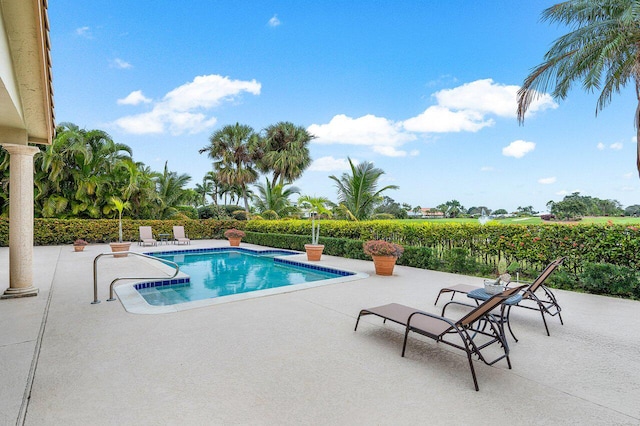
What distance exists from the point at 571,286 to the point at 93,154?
2260 centimetres

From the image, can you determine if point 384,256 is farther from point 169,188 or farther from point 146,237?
point 169,188

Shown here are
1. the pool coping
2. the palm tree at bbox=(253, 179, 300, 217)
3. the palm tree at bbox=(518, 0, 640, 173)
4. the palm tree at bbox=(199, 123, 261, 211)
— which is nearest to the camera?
the pool coping

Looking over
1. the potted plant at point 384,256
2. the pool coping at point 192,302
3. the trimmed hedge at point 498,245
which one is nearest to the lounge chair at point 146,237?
the trimmed hedge at point 498,245

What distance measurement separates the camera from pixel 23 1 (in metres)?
3.57

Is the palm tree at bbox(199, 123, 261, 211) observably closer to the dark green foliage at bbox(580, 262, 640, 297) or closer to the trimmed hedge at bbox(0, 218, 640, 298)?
the trimmed hedge at bbox(0, 218, 640, 298)

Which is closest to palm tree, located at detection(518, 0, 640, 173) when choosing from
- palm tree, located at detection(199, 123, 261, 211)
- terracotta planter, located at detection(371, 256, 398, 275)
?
terracotta planter, located at detection(371, 256, 398, 275)

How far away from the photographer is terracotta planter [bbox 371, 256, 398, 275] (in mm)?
8328

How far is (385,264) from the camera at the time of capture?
328 inches

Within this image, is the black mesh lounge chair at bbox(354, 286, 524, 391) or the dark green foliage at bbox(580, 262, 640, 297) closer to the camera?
the black mesh lounge chair at bbox(354, 286, 524, 391)

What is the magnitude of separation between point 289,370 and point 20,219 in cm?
598

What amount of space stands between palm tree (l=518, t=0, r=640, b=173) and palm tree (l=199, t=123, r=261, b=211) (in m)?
20.7

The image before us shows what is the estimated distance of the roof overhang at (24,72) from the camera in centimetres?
363

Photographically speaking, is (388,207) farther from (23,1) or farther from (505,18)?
(23,1)

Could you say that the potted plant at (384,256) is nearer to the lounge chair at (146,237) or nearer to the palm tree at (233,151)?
the lounge chair at (146,237)
